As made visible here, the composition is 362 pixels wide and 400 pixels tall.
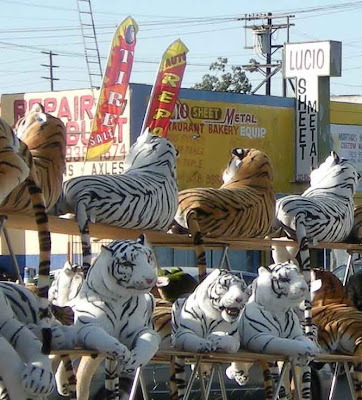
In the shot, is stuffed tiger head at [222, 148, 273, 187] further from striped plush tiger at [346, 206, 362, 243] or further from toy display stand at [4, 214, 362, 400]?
striped plush tiger at [346, 206, 362, 243]

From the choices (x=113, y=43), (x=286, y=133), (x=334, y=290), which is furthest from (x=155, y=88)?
(x=334, y=290)

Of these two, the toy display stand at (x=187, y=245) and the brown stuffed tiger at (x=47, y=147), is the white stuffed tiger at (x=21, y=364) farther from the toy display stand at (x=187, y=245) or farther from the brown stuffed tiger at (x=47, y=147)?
the brown stuffed tiger at (x=47, y=147)

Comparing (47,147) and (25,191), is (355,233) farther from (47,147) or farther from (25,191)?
(25,191)

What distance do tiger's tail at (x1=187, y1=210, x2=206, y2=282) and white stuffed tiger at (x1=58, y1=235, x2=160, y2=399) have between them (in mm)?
1275

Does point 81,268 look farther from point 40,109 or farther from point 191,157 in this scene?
point 191,157

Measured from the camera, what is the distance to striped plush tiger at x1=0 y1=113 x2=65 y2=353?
593cm

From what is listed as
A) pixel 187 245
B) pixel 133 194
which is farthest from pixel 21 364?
pixel 187 245

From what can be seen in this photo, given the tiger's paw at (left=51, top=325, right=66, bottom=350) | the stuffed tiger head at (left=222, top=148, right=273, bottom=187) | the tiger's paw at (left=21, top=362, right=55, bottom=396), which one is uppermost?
the stuffed tiger head at (left=222, top=148, right=273, bottom=187)

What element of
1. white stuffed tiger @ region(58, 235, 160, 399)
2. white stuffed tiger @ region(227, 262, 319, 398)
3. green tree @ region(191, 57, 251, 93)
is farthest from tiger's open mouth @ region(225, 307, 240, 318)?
green tree @ region(191, 57, 251, 93)

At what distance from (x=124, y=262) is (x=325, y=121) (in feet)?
55.5

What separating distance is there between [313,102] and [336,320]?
14.7 m

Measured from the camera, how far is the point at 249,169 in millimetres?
8812

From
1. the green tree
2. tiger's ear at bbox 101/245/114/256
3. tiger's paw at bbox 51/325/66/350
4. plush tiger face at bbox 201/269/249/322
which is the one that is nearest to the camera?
tiger's paw at bbox 51/325/66/350

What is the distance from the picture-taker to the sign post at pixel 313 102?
2289 centimetres
